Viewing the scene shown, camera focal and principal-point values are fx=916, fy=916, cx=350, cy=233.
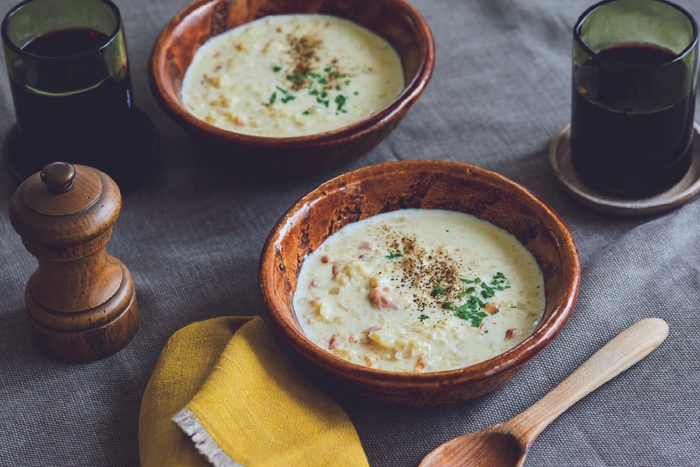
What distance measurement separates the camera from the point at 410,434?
186 centimetres

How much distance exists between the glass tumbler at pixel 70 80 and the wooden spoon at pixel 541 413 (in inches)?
46.3

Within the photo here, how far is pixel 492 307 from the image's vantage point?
1930mm

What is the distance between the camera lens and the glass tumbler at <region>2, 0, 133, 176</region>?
220 cm

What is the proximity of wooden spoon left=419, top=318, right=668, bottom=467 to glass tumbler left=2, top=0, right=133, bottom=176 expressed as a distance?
1176mm

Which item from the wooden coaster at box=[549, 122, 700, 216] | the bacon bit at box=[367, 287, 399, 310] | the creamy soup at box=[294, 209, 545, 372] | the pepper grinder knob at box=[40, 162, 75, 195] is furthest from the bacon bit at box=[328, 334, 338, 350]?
the wooden coaster at box=[549, 122, 700, 216]

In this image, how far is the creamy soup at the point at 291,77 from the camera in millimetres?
2461

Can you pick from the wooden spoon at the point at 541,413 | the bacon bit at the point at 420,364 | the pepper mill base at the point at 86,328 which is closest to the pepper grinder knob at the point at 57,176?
the pepper mill base at the point at 86,328

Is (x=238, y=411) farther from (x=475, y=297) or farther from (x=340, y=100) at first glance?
(x=340, y=100)

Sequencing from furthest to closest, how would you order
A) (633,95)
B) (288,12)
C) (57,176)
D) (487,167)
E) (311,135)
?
(288,12) → (487,167) → (311,135) → (633,95) → (57,176)

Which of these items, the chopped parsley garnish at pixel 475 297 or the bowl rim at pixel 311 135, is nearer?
the chopped parsley garnish at pixel 475 297

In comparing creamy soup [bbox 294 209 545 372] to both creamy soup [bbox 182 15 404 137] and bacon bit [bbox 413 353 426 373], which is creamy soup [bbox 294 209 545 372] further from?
creamy soup [bbox 182 15 404 137]

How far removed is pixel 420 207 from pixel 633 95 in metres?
0.55

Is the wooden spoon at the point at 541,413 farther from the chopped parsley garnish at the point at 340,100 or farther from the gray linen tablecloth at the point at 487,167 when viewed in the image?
the chopped parsley garnish at the point at 340,100

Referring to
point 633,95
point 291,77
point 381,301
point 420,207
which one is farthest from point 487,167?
point 381,301
